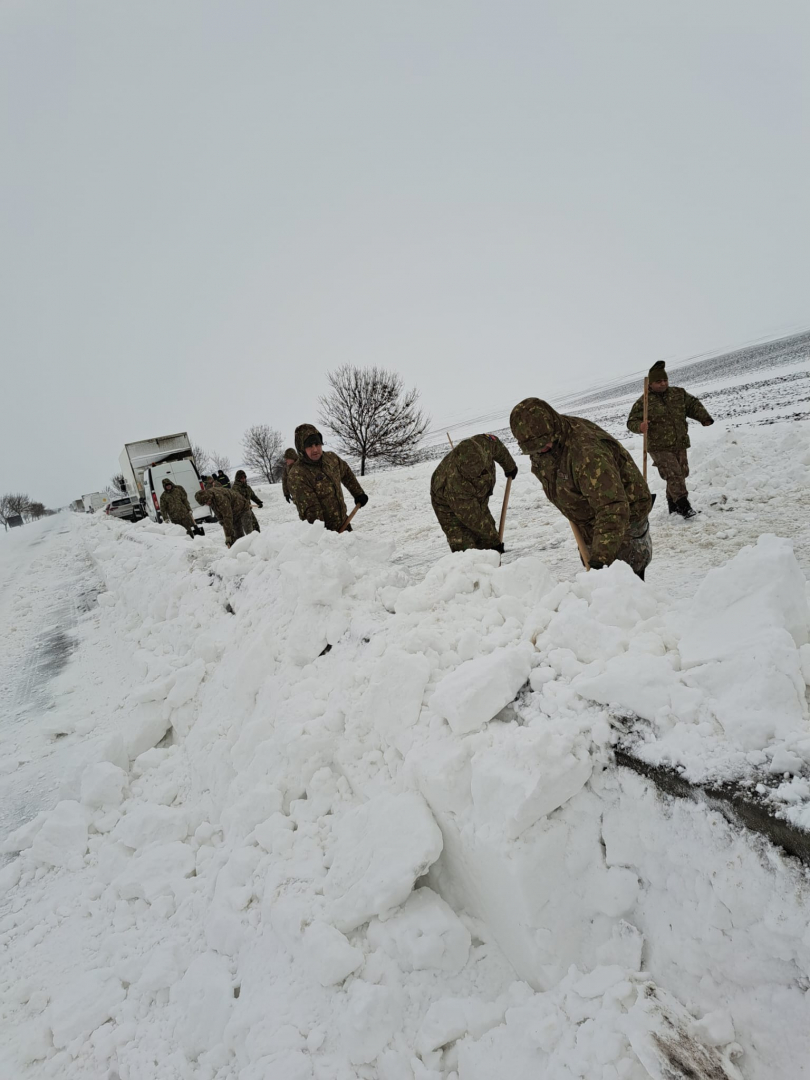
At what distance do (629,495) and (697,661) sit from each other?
188cm

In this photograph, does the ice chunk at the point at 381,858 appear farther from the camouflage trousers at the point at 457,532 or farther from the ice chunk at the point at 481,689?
the camouflage trousers at the point at 457,532

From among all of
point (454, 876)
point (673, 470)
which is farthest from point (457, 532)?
point (454, 876)

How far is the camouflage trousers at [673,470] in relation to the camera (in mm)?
5965

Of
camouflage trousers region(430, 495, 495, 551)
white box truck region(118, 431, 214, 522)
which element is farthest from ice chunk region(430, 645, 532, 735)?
white box truck region(118, 431, 214, 522)

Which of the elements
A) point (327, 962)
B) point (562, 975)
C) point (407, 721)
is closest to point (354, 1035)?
point (327, 962)

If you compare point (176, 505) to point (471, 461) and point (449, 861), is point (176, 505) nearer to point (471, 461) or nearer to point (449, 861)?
point (471, 461)

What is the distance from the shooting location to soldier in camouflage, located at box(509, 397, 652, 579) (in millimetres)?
3145

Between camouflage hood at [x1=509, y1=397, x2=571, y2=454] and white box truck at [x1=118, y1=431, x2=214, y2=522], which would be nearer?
camouflage hood at [x1=509, y1=397, x2=571, y2=454]

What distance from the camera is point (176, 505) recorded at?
11.8 meters

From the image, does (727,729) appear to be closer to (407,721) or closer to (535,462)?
(407,721)

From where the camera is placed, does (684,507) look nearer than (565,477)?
No

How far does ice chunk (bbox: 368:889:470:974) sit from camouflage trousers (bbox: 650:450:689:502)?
528cm

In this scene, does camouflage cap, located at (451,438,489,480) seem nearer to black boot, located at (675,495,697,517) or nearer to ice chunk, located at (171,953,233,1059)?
black boot, located at (675,495,697,517)

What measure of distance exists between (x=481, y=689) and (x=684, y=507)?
489cm
